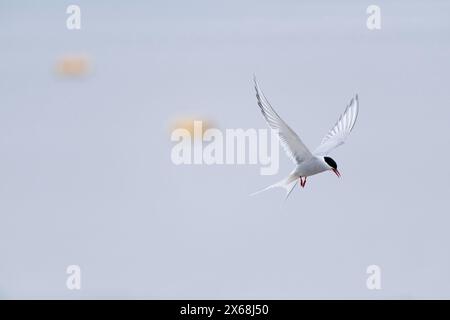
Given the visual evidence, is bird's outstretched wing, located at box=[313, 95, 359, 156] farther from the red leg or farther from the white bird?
the red leg

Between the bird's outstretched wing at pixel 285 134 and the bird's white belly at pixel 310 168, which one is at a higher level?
the bird's outstretched wing at pixel 285 134

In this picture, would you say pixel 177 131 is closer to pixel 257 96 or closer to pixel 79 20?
pixel 257 96

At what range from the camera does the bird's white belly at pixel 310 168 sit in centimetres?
343

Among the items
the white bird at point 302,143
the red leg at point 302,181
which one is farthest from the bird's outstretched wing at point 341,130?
the red leg at point 302,181

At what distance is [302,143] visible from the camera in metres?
3.40

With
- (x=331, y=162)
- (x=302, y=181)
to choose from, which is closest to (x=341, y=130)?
(x=331, y=162)

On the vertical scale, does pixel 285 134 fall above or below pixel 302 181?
above

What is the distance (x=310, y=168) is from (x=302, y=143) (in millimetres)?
113

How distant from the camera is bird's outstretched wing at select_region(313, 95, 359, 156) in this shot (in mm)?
3373

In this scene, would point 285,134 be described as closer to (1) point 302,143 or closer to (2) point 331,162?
(1) point 302,143

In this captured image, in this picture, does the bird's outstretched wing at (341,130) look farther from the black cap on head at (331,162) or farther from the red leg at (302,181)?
the red leg at (302,181)
